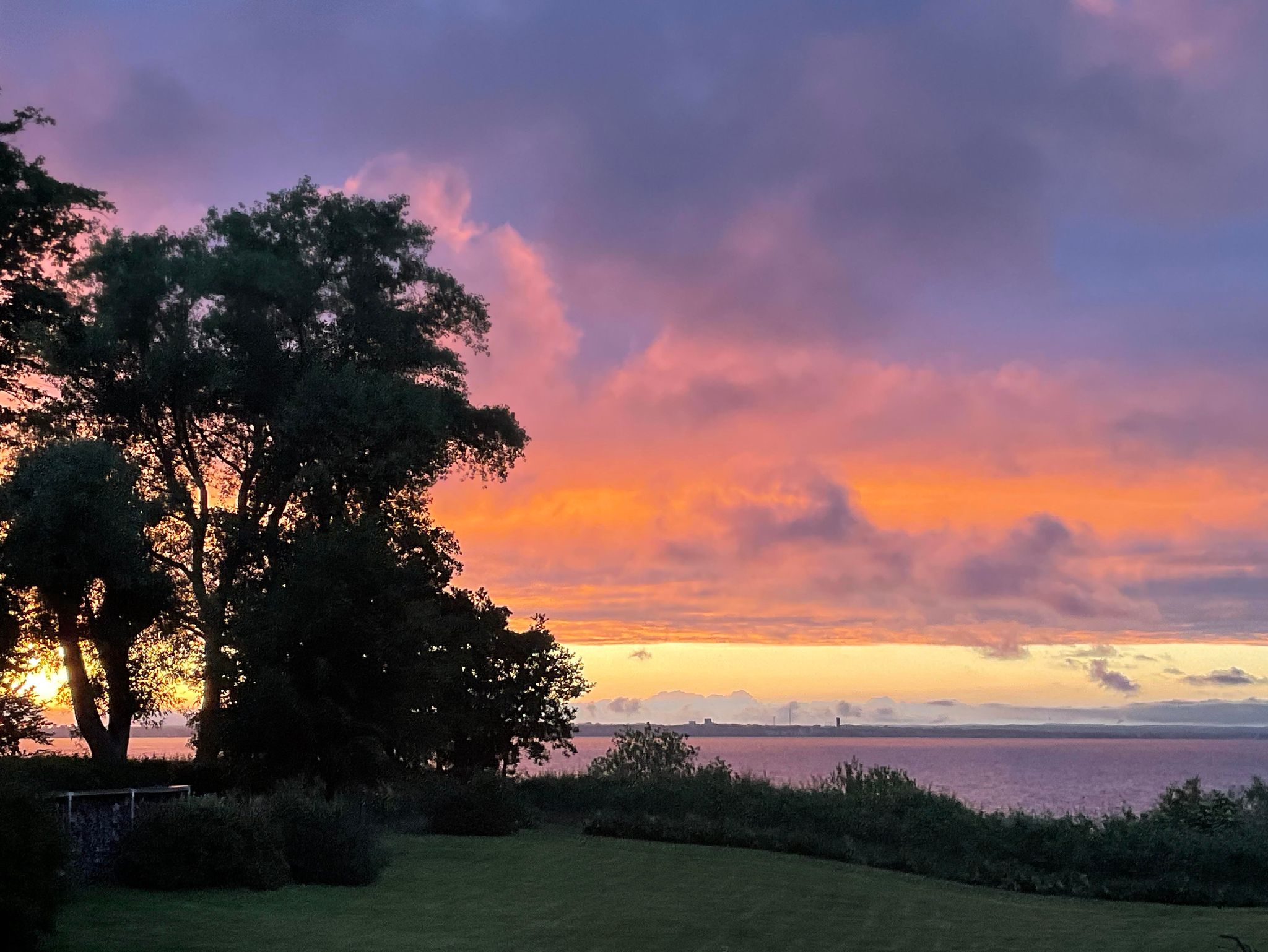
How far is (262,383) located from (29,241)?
26.2ft

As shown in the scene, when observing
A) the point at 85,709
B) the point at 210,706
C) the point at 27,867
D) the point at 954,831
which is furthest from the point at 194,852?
the point at 85,709

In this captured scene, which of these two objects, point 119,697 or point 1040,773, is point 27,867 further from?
point 1040,773

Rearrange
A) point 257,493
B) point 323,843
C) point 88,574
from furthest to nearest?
point 257,493 < point 88,574 < point 323,843

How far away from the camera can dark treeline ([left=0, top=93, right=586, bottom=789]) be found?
2934 cm

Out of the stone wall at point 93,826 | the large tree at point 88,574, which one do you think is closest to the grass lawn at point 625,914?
the stone wall at point 93,826

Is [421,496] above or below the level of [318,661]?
above

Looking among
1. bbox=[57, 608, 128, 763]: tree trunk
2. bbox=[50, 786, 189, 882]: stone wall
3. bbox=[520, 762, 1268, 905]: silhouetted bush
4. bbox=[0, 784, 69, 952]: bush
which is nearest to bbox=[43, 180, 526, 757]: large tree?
Result: bbox=[57, 608, 128, 763]: tree trunk

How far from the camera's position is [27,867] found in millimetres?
13242

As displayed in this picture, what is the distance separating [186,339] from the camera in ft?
124

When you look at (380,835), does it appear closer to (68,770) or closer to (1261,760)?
(68,770)

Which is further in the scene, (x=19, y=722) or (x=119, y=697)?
(x=119, y=697)

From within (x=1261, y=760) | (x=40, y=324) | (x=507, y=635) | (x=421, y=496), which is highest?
(x=40, y=324)

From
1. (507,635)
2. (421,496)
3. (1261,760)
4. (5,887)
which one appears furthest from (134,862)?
(1261,760)

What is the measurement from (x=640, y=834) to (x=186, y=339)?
67.1 ft
